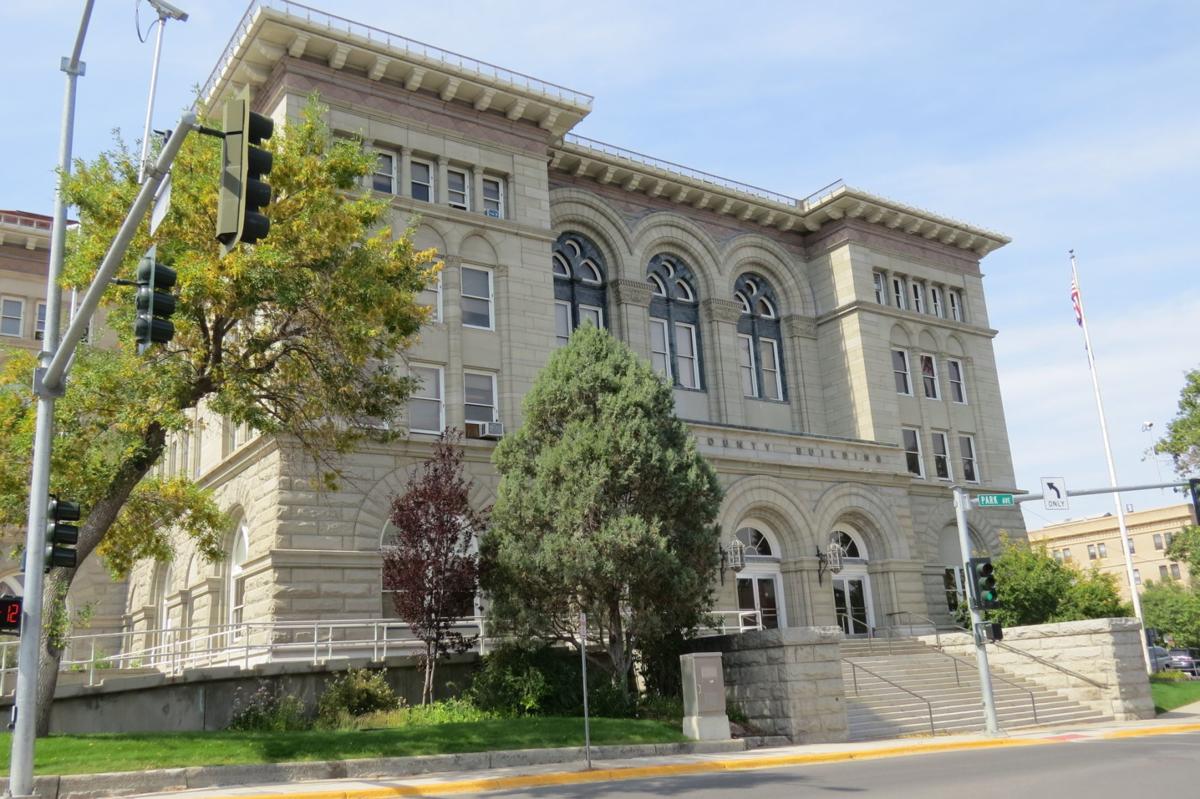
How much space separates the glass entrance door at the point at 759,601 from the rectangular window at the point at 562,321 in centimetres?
1011

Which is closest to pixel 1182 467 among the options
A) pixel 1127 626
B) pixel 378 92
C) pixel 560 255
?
pixel 1127 626

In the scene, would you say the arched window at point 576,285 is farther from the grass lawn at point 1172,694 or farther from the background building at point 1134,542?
the background building at point 1134,542

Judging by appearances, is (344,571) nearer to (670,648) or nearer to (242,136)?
(670,648)

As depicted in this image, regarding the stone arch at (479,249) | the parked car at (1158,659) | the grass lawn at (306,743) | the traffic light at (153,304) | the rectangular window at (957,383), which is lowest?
the parked car at (1158,659)

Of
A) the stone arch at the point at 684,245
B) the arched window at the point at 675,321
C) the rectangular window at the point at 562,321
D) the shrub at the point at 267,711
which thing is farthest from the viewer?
the stone arch at the point at 684,245

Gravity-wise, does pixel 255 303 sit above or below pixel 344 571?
above

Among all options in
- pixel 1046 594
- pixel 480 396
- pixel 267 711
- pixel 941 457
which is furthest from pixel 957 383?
pixel 267 711

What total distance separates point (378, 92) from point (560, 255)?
8.63m

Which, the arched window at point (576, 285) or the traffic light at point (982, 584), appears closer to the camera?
the traffic light at point (982, 584)

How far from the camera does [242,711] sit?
2127 cm

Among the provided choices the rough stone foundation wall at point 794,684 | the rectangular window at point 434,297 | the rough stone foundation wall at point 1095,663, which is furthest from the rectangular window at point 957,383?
the rough stone foundation wall at point 794,684

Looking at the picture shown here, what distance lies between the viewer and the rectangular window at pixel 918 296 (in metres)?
44.6

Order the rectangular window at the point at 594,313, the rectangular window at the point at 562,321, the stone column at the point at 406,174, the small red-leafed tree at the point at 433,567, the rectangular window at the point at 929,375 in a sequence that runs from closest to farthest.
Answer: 1. the small red-leafed tree at the point at 433,567
2. the stone column at the point at 406,174
3. the rectangular window at the point at 562,321
4. the rectangular window at the point at 594,313
5. the rectangular window at the point at 929,375

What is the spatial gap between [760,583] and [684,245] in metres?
13.2
